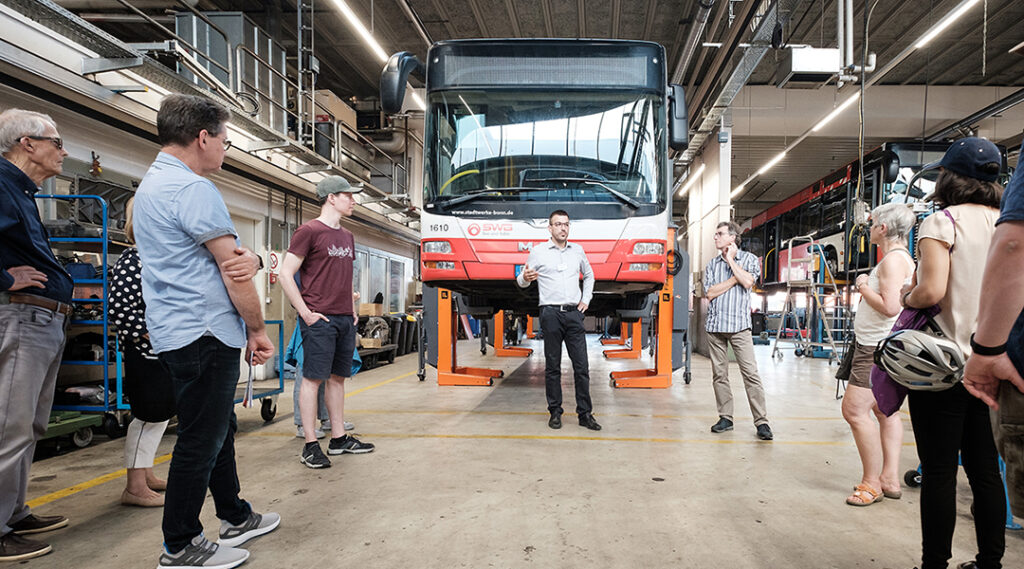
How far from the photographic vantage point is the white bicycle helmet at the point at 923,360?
1.63 m

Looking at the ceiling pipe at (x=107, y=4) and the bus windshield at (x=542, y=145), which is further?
the ceiling pipe at (x=107, y=4)

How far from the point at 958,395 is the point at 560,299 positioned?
2868 millimetres

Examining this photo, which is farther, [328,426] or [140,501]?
[328,426]

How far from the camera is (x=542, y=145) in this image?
14.9ft

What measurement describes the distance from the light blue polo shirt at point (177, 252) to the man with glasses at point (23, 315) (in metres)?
0.79

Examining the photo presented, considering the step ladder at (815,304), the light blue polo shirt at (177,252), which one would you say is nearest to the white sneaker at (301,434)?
the light blue polo shirt at (177,252)

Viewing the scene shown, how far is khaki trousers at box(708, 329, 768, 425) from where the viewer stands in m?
4.21

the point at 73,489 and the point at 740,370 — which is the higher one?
the point at 740,370

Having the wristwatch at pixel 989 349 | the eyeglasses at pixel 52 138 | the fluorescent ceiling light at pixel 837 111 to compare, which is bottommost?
the wristwatch at pixel 989 349

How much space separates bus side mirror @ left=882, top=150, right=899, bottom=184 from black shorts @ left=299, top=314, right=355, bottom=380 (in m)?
10.2

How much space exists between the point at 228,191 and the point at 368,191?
3.27 metres

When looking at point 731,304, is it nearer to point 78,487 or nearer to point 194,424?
point 194,424

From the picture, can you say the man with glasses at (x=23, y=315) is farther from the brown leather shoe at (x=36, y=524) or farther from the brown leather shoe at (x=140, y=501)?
the brown leather shoe at (x=140, y=501)

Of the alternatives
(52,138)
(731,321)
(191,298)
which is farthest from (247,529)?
(731,321)
